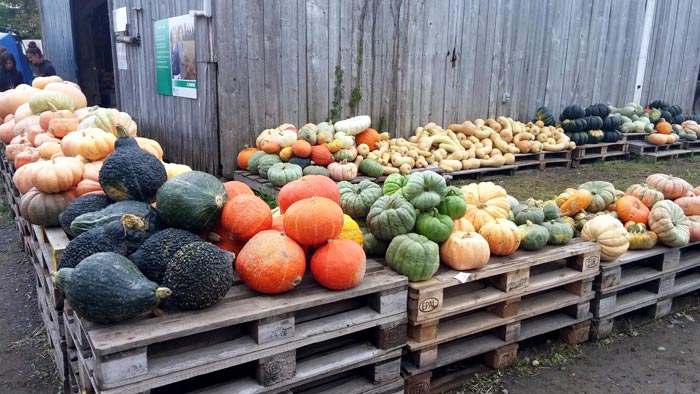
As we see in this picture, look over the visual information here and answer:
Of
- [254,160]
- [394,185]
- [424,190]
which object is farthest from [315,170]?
[424,190]

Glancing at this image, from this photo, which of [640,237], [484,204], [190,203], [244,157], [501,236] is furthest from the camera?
[244,157]

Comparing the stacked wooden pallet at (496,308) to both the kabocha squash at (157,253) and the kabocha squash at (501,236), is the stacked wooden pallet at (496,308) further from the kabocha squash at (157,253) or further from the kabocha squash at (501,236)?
the kabocha squash at (157,253)

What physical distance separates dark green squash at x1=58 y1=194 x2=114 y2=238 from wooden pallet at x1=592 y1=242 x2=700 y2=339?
333cm

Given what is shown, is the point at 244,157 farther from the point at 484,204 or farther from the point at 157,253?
→ the point at 157,253

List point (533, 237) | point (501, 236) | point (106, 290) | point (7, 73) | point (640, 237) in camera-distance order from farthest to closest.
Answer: point (7, 73) → point (640, 237) → point (533, 237) → point (501, 236) → point (106, 290)

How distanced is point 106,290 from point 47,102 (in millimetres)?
5107

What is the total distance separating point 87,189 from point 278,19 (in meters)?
4.04

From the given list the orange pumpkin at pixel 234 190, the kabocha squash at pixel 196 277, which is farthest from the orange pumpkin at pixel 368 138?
the kabocha squash at pixel 196 277

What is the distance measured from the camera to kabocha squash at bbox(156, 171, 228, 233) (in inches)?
106

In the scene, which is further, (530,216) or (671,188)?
(671,188)

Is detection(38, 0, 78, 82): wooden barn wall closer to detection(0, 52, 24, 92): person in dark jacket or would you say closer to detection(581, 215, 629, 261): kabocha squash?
detection(0, 52, 24, 92): person in dark jacket

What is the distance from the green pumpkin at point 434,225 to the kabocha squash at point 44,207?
2.26 m

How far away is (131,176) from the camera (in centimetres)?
292

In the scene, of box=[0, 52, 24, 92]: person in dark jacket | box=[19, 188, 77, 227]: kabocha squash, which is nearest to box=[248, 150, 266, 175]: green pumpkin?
box=[19, 188, 77, 227]: kabocha squash
